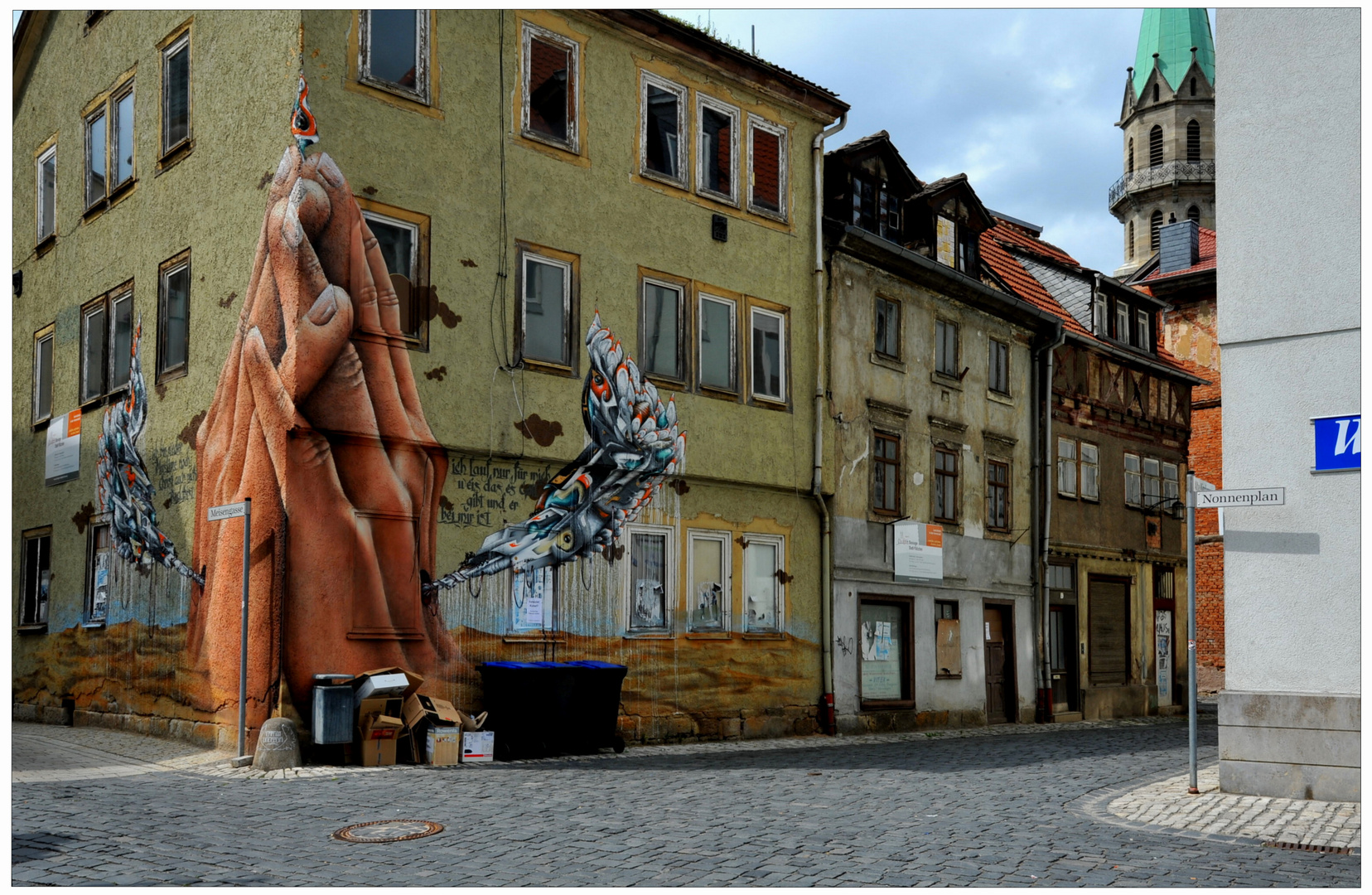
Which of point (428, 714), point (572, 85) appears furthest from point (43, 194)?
point (428, 714)

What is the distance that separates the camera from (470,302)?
16672 millimetres

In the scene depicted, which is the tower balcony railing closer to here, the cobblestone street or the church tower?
the church tower

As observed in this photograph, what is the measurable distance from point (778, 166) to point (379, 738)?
10.9m

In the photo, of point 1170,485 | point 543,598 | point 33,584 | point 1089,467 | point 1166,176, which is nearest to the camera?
point 543,598

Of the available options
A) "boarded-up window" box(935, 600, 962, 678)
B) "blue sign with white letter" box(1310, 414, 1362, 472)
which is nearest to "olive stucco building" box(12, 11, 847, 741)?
"boarded-up window" box(935, 600, 962, 678)

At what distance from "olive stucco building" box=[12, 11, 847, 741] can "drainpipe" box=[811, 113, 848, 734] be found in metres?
0.19

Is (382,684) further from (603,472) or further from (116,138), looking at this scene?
(116,138)

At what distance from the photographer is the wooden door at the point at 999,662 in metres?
25.7

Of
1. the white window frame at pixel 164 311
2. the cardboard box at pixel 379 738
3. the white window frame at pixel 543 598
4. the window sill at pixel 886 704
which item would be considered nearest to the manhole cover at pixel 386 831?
the cardboard box at pixel 379 738

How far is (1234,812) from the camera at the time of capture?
11266 millimetres

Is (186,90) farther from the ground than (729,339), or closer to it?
farther from the ground

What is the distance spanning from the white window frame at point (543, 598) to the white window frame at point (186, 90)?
665 centimetres

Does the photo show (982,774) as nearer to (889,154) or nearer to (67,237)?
(889,154)

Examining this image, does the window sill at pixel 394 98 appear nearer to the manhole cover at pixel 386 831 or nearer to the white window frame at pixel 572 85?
the white window frame at pixel 572 85
